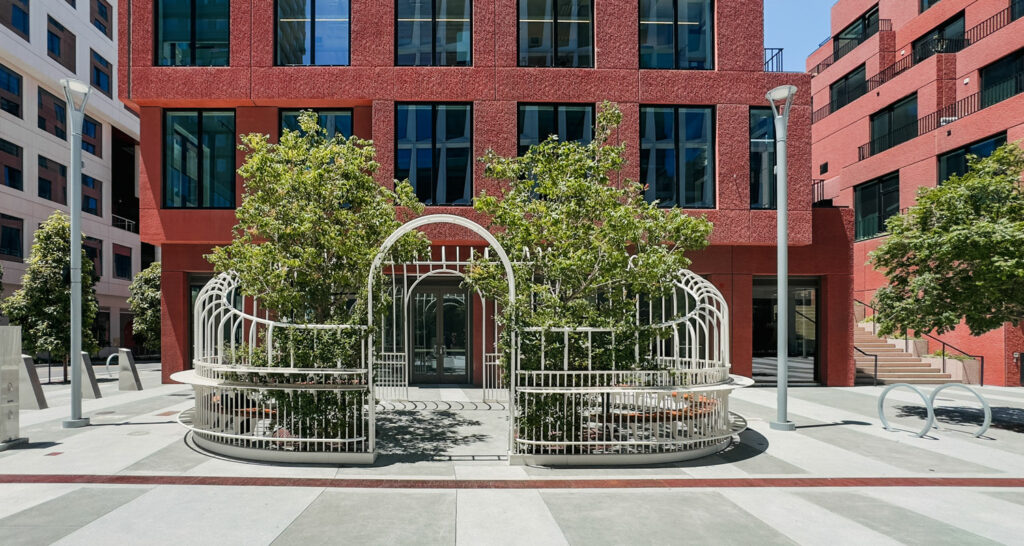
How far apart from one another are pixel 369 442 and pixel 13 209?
3327 cm

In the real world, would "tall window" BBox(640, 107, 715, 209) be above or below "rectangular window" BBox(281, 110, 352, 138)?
below

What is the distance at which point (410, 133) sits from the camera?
54.3 feet

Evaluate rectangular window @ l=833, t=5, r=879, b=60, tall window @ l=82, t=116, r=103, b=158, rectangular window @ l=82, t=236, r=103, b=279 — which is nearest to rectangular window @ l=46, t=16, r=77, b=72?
tall window @ l=82, t=116, r=103, b=158

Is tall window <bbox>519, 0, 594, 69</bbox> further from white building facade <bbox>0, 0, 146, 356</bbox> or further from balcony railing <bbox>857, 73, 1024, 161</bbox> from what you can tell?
white building facade <bbox>0, 0, 146, 356</bbox>

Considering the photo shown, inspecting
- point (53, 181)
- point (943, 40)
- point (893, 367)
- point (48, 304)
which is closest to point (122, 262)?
point (53, 181)

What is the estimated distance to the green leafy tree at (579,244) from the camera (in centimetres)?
887

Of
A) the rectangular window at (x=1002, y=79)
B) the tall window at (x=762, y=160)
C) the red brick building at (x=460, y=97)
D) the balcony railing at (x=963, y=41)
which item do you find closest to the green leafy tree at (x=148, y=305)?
the red brick building at (x=460, y=97)

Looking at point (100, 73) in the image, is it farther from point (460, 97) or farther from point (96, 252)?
point (460, 97)

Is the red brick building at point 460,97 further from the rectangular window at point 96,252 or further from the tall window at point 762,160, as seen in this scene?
the rectangular window at point 96,252

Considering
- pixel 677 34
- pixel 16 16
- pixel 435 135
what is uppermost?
Result: pixel 16 16

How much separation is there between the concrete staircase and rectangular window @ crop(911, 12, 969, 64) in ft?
46.1

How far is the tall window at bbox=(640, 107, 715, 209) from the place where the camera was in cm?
1698

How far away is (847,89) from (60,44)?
4664 cm

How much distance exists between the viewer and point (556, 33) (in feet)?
55.7
